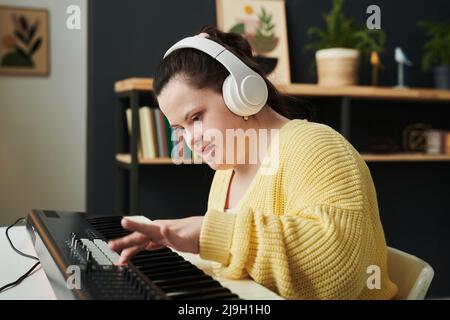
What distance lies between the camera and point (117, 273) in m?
0.64

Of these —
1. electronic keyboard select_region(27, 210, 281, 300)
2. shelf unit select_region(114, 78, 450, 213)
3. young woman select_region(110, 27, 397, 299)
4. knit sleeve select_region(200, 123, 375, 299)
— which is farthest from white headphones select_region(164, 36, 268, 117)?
shelf unit select_region(114, 78, 450, 213)

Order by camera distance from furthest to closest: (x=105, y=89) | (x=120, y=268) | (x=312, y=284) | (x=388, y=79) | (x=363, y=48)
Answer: (x=388, y=79)
(x=363, y=48)
(x=105, y=89)
(x=312, y=284)
(x=120, y=268)

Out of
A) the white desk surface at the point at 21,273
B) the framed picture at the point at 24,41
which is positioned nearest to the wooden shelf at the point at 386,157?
the white desk surface at the point at 21,273

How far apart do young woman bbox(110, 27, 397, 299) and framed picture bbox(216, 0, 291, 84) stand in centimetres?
138

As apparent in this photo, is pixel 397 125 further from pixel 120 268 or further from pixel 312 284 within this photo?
pixel 120 268

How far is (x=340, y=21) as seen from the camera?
2455mm

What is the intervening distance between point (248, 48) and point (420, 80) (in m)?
2.01

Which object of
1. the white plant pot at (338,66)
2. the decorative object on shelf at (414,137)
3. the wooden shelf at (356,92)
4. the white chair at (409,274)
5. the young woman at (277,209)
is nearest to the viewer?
the young woman at (277,209)

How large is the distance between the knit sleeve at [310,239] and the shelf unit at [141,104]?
A: 1315 mm

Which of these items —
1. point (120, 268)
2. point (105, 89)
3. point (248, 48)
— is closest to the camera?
point (120, 268)

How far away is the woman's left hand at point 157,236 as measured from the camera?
0.62m

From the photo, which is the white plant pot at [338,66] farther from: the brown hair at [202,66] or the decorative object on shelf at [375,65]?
the brown hair at [202,66]

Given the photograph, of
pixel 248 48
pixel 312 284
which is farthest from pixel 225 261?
pixel 248 48

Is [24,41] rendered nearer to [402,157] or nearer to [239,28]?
[239,28]
